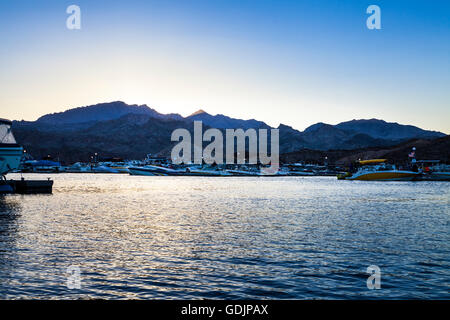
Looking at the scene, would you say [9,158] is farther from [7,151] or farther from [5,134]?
[5,134]

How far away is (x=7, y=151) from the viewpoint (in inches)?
2618

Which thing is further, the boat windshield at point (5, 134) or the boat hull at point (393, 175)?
the boat hull at point (393, 175)

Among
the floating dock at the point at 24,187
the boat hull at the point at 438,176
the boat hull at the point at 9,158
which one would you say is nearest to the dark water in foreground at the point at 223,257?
the boat hull at the point at 9,158

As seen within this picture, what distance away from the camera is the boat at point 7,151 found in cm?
Result: 6606

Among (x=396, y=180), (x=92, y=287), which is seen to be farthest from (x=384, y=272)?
(x=396, y=180)

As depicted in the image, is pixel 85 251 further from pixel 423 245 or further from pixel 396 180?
pixel 396 180

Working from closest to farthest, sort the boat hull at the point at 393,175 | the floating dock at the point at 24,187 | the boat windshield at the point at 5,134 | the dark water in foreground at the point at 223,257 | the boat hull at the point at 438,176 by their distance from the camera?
the dark water in foreground at the point at 223,257
the boat windshield at the point at 5,134
the floating dock at the point at 24,187
the boat hull at the point at 393,175
the boat hull at the point at 438,176

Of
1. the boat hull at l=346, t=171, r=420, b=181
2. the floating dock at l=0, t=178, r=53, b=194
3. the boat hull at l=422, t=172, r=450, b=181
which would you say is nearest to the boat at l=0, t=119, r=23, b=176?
the floating dock at l=0, t=178, r=53, b=194

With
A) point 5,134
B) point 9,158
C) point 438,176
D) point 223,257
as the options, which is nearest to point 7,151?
point 9,158

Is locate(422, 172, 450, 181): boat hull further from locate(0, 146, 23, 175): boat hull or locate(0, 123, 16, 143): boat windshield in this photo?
locate(0, 123, 16, 143): boat windshield

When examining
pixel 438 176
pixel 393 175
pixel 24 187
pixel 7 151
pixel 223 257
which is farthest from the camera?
pixel 438 176

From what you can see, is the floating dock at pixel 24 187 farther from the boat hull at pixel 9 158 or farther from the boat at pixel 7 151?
the boat hull at pixel 9 158
